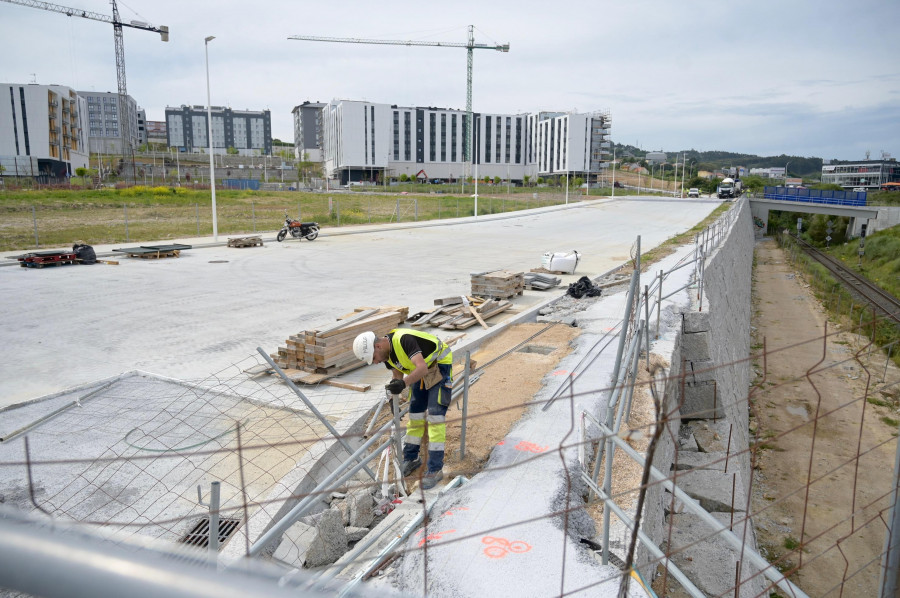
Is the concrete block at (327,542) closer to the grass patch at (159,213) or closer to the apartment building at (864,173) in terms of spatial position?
the grass patch at (159,213)

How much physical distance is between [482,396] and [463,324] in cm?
438

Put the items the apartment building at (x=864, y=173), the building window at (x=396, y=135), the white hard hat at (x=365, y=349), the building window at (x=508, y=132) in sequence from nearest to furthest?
1. the white hard hat at (x=365, y=349)
2. the building window at (x=396, y=135)
3. the building window at (x=508, y=132)
4. the apartment building at (x=864, y=173)

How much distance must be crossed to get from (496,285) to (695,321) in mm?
5453

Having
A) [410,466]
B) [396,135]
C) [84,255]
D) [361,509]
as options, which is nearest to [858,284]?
[84,255]

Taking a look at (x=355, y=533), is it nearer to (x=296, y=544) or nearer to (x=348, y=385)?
(x=296, y=544)

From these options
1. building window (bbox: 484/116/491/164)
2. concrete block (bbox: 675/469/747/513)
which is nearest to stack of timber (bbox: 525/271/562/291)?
concrete block (bbox: 675/469/747/513)

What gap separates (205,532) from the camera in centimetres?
598

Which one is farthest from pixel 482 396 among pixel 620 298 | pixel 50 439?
pixel 620 298

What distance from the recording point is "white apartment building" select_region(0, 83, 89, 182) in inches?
3310

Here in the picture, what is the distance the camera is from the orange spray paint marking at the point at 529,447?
695cm

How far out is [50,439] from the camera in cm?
768

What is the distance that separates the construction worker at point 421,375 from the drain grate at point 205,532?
185cm

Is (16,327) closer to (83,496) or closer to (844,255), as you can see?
(83,496)

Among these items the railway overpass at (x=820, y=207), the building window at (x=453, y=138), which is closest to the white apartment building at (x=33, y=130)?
the building window at (x=453, y=138)
